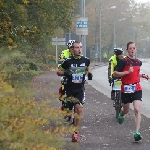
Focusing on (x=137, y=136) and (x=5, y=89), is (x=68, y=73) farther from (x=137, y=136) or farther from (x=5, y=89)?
(x=5, y=89)

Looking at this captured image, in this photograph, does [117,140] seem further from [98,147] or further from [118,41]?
[118,41]

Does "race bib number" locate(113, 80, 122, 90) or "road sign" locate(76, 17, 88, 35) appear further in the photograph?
"road sign" locate(76, 17, 88, 35)

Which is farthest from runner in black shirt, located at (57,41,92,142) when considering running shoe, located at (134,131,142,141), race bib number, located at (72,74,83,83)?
running shoe, located at (134,131,142,141)

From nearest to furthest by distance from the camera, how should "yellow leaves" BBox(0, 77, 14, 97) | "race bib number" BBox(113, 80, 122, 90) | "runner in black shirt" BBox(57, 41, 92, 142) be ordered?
"yellow leaves" BBox(0, 77, 14, 97) < "runner in black shirt" BBox(57, 41, 92, 142) < "race bib number" BBox(113, 80, 122, 90)

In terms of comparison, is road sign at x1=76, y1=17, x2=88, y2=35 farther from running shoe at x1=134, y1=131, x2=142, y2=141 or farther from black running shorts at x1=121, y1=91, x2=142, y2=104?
running shoe at x1=134, y1=131, x2=142, y2=141

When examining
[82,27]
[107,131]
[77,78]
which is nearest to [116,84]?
[107,131]

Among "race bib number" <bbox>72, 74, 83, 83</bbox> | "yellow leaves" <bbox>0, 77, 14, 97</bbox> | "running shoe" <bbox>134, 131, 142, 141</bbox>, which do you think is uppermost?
"yellow leaves" <bbox>0, 77, 14, 97</bbox>

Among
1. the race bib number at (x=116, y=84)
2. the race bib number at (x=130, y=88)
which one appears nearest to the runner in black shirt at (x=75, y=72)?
the race bib number at (x=130, y=88)

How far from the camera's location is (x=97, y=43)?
260 feet

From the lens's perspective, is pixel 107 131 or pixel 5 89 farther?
pixel 107 131

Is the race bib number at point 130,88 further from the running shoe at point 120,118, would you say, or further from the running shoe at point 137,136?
the running shoe at point 120,118

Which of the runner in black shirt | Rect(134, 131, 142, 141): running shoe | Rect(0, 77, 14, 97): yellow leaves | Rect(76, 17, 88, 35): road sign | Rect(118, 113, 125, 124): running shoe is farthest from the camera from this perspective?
Rect(76, 17, 88, 35): road sign

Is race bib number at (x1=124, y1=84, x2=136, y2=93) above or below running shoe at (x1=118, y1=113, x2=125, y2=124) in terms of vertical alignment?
above

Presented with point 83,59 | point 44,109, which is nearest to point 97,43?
point 83,59
